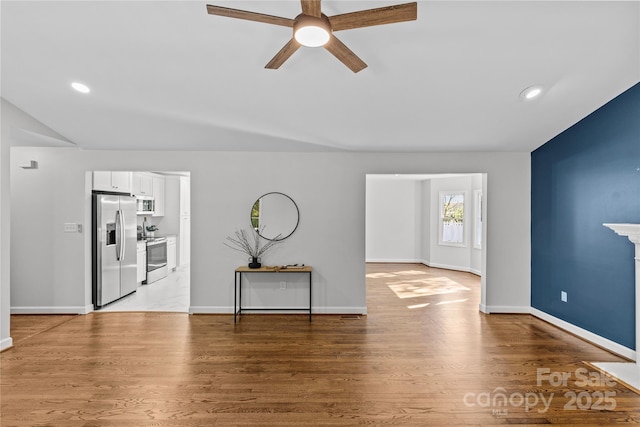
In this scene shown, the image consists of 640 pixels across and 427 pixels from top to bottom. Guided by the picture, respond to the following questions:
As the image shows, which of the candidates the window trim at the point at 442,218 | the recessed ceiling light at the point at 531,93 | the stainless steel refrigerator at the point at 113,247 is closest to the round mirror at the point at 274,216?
the stainless steel refrigerator at the point at 113,247

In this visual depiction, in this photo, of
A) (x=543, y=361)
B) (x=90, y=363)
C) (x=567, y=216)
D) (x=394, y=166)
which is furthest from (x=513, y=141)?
(x=90, y=363)

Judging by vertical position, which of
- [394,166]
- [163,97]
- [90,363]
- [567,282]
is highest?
[163,97]

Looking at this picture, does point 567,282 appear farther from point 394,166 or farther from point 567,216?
point 394,166

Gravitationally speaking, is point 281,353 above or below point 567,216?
below

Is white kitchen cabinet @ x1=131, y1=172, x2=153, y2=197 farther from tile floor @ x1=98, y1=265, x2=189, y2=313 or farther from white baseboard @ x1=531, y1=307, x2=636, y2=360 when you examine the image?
white baseboard @ x1=531, y1=307, x2=636, y2=360

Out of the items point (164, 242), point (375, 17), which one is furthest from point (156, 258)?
point (375, 17)

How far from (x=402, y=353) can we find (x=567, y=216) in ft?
9.01

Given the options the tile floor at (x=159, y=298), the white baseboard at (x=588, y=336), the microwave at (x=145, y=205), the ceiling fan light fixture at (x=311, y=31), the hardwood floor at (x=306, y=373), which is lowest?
the hardwood floor at (x=306, y=373)

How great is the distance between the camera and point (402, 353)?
11.9ft

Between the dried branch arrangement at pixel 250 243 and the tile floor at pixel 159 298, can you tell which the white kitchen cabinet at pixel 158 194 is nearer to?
the tile floor at pixel 159 298

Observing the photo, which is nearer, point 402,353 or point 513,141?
point 402,353

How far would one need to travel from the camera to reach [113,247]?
17.6 ft

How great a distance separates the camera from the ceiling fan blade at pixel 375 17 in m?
1.94

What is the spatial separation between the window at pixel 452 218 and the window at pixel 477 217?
383 mm
